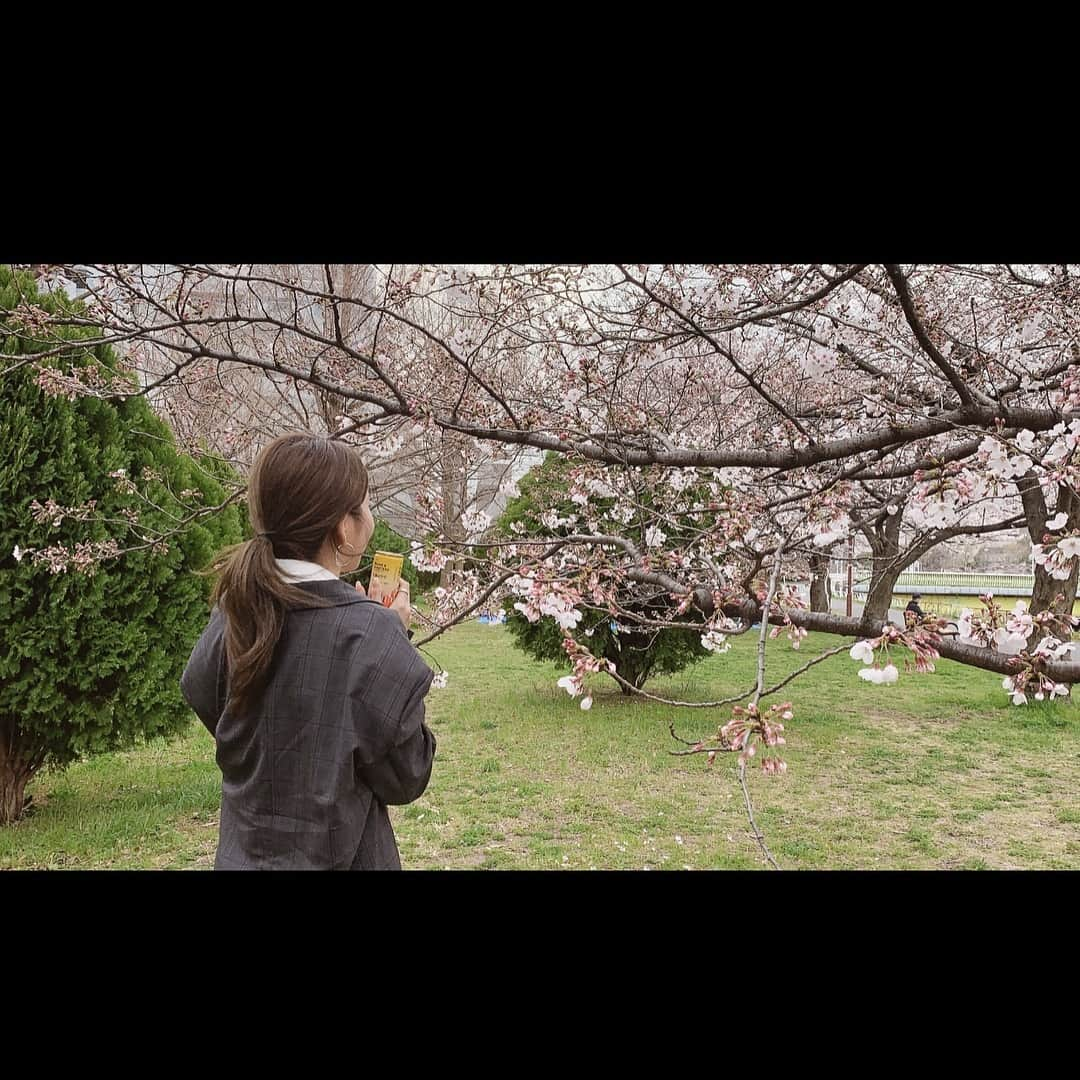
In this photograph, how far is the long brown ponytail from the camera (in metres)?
0.98

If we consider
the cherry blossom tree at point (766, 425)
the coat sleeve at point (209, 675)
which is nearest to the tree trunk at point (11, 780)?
the cherry blossom tree at point (766, 425)

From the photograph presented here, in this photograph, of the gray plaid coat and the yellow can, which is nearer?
the gray plaid coat

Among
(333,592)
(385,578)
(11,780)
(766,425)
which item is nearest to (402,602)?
(385,578)

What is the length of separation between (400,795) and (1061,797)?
12.6ft

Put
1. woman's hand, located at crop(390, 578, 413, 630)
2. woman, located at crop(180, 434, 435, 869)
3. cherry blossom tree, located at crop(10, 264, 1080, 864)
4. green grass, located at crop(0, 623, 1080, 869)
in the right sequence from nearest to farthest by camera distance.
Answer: woman, located at crop(180, 434, 435, 869) → woman's hand, located at crop(390, 578, 413, 630) → cherry blossom tree, located at crop(10, 264, 1080, 864) → green grass, located at crop(0, 623, 1080, 869)

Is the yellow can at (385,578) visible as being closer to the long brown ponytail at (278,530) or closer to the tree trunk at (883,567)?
the long brown ponytail at (278,530)

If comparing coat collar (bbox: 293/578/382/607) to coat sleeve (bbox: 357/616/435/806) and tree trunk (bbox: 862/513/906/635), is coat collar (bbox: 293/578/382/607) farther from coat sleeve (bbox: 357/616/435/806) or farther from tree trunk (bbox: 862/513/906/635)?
tree trunk (bbox: 862/513/906/635)

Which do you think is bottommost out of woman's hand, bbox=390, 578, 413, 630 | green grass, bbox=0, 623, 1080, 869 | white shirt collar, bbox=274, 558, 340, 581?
green grass, bbox=0, 623, 1080, 869

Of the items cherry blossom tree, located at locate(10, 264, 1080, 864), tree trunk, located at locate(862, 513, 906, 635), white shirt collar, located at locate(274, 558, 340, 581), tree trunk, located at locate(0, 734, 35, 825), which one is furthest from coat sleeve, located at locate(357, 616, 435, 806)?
tree trunk, located at locate(0, 734, 35, 825)

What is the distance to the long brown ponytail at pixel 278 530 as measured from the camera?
3.21ft

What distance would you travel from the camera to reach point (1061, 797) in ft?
12.4
